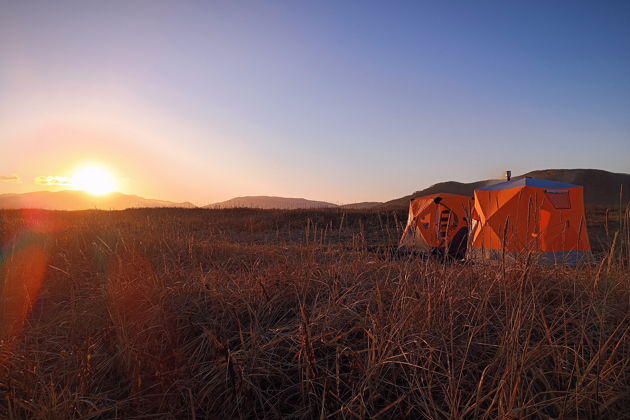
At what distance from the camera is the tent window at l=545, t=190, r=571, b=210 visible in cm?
864

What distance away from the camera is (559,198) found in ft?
28.6

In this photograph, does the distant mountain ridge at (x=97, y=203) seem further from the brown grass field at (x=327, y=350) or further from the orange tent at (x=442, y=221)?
the orange tent at (x=442, y=221)

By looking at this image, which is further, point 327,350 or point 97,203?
point 97,203

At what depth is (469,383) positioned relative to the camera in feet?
5.57

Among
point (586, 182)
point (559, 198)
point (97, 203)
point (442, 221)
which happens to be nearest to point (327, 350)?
point (559, 198)

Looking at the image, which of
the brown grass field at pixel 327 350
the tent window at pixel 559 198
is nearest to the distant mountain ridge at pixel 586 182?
the tent window at pixel 559 198

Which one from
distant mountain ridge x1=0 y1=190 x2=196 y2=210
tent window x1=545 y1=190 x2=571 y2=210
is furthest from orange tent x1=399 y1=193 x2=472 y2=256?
distant mountain ridge x1=0 y1=190 x2=196 y2=210

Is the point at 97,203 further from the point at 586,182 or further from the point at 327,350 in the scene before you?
the point at 586,182

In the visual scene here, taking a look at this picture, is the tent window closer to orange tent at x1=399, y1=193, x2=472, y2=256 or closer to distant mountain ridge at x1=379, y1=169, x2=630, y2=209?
orange tent at x1=399, y1=193, x2=472, y2=256

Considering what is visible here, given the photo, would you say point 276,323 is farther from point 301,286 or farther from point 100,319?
point 100,319

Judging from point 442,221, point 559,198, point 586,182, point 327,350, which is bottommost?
point 327,350

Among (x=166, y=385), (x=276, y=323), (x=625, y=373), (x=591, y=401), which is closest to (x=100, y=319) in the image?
(x=166, y=385)

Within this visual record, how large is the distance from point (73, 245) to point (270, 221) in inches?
585

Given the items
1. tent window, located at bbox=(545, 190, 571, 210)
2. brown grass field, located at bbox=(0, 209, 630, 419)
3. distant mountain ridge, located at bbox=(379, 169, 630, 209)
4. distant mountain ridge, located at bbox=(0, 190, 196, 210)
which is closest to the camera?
brown grass field, located at bbox=(0, 209, 630, 419)
